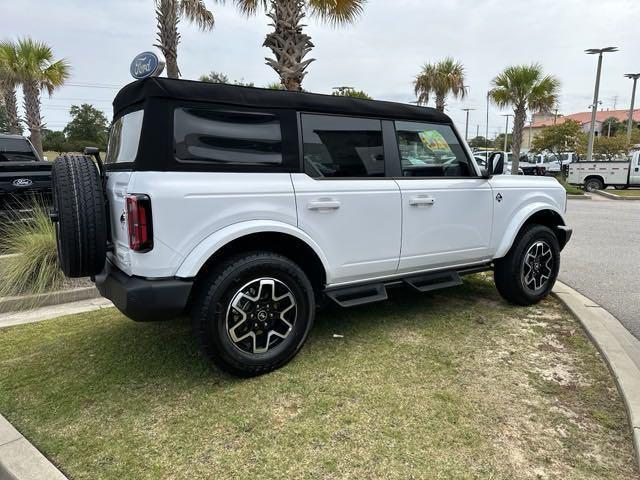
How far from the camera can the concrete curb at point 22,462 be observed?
7.21ft

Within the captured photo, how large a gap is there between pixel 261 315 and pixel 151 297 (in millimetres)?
744

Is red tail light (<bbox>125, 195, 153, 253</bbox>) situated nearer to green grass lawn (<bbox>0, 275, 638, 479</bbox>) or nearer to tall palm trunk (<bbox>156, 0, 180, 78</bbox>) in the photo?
green grass lawn (<bbox>0, 275, 638, 479</bbox>)

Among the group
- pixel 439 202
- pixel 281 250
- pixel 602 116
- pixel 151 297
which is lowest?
pixel 151 297

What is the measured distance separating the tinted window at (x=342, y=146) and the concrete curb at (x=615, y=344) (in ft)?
7.22

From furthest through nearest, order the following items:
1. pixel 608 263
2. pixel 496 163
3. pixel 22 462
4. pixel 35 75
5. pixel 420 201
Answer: pixel 35 75 → pixel 608 263 → pixel 496 163 → pixel 420 201 → pixel 22 462

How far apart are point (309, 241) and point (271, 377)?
991mm

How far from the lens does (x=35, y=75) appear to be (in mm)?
14844

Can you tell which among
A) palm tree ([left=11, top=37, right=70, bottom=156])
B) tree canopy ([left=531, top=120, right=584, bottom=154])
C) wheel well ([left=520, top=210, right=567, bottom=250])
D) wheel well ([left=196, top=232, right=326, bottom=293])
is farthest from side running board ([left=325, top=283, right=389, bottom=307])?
tree canopy ([left=531, top=120, right=584, bottom=154])

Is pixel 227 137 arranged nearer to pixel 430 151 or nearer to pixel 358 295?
pixel 358 295

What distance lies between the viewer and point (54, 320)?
4.38 m

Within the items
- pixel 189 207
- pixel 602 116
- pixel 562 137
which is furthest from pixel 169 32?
pixel 602 116

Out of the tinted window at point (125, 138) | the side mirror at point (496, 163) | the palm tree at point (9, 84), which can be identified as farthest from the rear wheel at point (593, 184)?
the palm tree at point (9, 84)

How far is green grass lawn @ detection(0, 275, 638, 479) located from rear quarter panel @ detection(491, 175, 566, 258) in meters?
0.80

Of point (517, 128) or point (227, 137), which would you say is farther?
point (517, 128)
